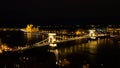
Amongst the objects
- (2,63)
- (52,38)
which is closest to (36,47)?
Result: (52,38)

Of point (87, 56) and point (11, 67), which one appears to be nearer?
point (11, 67)

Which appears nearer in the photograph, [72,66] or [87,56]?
[72,66]

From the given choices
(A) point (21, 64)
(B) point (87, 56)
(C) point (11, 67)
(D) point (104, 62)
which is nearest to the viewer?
(C) point (11, 67)

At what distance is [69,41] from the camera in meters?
27.0

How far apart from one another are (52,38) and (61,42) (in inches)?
35.3

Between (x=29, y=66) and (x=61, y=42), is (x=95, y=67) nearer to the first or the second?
(x=29, y=66)

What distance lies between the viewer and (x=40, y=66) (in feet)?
39.1

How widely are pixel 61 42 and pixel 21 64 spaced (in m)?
13.2

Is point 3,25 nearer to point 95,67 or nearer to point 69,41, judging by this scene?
point 69,41

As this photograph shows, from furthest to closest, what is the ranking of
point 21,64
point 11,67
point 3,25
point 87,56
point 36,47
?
point 3,25 → point 36,47 → point 87,56 → point 21,64 → point 11,67

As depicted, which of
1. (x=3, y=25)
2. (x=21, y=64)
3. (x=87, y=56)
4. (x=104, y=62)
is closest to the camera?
(x=21, y=64)

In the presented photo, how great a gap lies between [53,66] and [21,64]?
4.78ft

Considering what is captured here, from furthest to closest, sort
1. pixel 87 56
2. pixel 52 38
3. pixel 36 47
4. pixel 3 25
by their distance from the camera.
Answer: pixel 3 25
pixel 52 38
pixel 36 47
pixel 87 56

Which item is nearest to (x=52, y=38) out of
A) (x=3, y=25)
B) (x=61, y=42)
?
(x=61, y=42)
